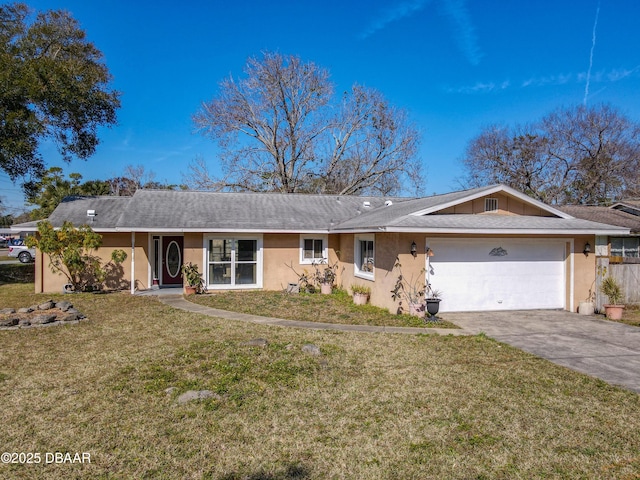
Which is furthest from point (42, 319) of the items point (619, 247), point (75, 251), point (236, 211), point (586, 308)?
point (619, 247)

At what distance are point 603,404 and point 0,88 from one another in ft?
67.8

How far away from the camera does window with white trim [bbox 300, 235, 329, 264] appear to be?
51.7 feet

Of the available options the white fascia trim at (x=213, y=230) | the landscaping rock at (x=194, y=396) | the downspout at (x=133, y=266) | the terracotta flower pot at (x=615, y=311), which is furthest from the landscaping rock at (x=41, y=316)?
the terracotta flower pot at (x=615, y=311)

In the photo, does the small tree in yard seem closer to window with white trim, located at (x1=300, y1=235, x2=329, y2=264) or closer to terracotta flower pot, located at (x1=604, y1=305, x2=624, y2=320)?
A: window with white trim, located at (x1=300, y1=235, x2=329, y2=264)

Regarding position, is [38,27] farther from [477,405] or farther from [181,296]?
[477,405]

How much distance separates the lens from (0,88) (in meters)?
16.2

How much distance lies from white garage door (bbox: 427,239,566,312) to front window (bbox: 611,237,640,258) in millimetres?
6965

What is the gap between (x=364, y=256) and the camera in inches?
530

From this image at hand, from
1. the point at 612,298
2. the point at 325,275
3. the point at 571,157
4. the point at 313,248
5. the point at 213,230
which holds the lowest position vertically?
the point at 612,298

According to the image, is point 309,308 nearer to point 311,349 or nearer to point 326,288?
point 326,288

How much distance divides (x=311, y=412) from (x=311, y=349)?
2.37 m

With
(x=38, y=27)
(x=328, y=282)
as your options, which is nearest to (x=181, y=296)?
(x=328, y=282)

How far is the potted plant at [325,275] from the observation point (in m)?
15.1

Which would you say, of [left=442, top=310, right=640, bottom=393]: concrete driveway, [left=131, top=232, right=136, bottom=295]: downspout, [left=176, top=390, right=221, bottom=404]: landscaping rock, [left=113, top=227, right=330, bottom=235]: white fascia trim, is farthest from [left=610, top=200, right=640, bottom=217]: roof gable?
[left=131, top=232, right=136, bottom=295]: downspout
